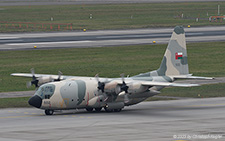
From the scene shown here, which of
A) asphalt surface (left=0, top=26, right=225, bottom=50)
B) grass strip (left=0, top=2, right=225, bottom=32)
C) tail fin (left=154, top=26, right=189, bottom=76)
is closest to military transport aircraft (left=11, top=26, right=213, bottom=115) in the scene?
tail fin (left=154, top=26, right=189, bottom=76)

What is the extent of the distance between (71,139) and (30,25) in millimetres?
84253

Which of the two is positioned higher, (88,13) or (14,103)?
(88,13)

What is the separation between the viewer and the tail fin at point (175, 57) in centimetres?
4144

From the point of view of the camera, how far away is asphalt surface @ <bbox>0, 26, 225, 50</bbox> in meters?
79.0

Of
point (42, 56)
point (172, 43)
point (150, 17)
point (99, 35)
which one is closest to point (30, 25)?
point (99, 35)

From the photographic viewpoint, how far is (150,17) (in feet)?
408

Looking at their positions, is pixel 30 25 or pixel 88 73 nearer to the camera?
pixel 88 73

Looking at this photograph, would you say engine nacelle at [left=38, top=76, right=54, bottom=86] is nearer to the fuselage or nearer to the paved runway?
the fuselage

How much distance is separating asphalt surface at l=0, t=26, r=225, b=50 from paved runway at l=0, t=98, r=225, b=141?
38.6 metres

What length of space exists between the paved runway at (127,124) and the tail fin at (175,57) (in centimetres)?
305

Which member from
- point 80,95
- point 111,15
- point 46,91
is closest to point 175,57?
point 80,95

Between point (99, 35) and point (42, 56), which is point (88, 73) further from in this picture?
point (99, 35)

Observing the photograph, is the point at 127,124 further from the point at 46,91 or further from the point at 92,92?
the point at 46,91

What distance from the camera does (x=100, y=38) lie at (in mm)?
86688
